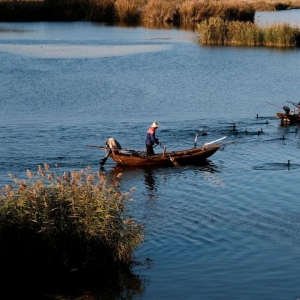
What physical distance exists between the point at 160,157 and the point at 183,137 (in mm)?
5694

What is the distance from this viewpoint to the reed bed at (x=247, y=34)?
61.9 m

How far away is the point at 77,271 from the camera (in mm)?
16266

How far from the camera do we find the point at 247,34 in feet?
207

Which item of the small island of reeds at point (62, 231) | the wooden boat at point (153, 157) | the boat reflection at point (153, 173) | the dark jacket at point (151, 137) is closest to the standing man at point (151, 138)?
the dark jacket at point (151, 137)

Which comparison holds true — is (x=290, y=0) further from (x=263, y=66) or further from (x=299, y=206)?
(x=299, y=206)

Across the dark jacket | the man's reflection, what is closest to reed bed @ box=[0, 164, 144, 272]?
the man's reflection

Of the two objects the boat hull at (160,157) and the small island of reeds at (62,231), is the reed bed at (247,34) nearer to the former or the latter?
the boat hull at (160,157)

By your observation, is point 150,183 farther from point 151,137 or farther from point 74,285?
point 74,285

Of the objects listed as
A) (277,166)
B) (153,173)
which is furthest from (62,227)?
(277,166)

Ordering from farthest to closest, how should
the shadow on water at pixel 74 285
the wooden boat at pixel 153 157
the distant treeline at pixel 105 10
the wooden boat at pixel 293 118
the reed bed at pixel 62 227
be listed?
the distant treeline at pixel 105 10 < the wooden boat at pixel 293 118 < the wooden boat at pixel 153 157 < the reed bed at pixel 62 227 < the shadow on water at pixel 74 285

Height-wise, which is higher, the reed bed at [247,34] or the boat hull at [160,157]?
the reed bed at [247,34]

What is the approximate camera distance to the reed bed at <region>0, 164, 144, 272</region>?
51.8ft

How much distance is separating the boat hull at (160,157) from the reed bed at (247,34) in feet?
118

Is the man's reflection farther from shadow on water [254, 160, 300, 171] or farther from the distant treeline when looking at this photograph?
the distant treeline
